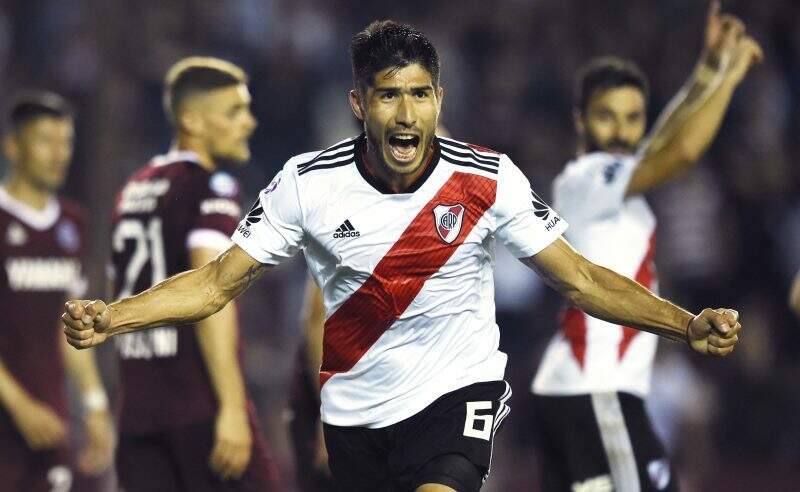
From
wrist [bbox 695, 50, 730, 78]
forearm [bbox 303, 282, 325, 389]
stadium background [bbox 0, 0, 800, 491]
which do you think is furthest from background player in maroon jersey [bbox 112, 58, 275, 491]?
stadium background [bbox 0, 0, 800, 491]

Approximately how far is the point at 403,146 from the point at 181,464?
229 cm

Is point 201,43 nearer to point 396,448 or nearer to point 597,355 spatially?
point 597,355

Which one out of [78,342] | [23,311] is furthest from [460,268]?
[23,311]

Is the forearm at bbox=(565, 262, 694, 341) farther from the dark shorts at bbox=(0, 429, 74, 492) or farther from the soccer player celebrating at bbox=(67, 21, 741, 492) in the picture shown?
the dark shorts at bbox=(0, 429, 74, 492)

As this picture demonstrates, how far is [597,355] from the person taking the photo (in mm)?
6332

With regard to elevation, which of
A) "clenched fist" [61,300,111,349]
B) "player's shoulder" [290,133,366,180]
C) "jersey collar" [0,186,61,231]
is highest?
"player's shoulder" [290,133,366,180]

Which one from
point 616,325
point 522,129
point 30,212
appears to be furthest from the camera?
point 522,129

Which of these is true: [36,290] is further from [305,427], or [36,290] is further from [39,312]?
[305,427]

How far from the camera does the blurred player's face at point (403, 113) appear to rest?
479cm

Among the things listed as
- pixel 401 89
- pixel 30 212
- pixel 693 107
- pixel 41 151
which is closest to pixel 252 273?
pixel 401 89

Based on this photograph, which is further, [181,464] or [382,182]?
[181,464]

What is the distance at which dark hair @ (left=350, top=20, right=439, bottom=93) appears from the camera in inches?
190

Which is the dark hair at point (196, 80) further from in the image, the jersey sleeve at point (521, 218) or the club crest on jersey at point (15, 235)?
the jersey sleeve at point (521, 218)

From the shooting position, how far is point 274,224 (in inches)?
193
